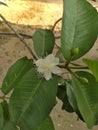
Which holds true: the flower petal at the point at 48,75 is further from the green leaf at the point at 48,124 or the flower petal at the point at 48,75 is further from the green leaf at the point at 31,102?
the green leaf at the point at 48,124

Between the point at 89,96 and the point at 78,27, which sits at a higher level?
the point at 78,27

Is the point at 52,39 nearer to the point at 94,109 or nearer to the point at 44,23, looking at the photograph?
the point at 94,109

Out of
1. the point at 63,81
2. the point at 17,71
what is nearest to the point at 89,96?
the point at 63,81

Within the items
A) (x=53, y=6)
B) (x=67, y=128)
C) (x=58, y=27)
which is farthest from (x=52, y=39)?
(x=53, y=6)

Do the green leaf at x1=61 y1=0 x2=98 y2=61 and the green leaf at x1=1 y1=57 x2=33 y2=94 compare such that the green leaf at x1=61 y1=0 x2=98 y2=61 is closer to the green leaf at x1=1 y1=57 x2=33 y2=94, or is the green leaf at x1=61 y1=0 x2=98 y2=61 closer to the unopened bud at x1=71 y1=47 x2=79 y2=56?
the unopened bud at x1=71 y1=47 x2=79 y2=56

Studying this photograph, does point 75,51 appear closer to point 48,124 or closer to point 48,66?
point 48,66

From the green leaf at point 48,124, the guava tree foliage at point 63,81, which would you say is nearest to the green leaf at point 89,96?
the guava tree foliage at point 63,81
